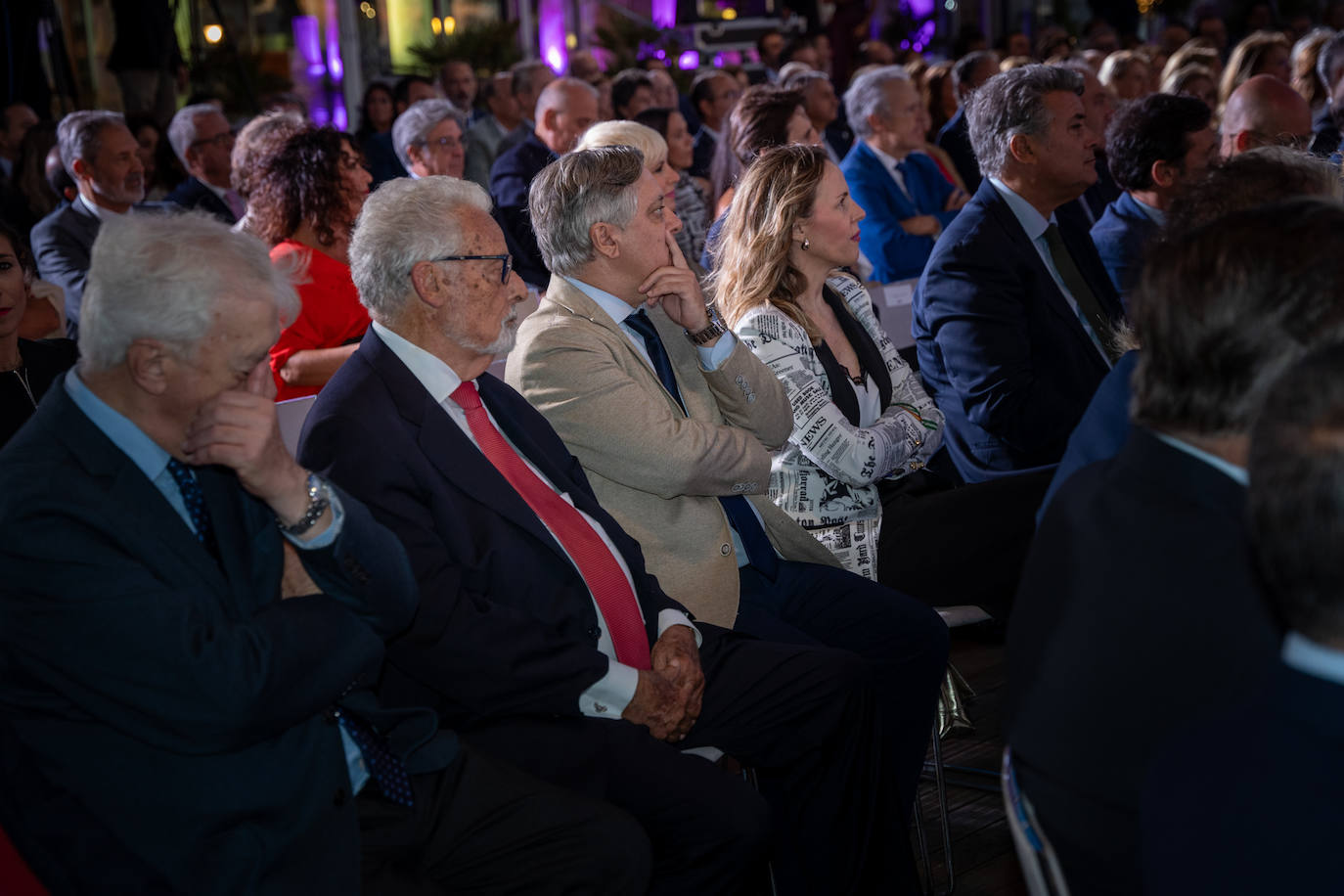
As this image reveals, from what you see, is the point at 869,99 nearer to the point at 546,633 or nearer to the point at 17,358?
the point at 17,358

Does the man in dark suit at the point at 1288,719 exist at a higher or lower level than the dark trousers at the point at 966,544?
higher

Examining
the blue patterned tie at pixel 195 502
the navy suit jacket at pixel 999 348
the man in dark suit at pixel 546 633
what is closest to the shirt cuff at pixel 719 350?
the man in dark suit at pixel 546 633

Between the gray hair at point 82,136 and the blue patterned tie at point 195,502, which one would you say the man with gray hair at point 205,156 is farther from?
the blue patterned tie at point 195,502

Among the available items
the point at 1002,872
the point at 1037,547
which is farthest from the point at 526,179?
the point at 1037,547

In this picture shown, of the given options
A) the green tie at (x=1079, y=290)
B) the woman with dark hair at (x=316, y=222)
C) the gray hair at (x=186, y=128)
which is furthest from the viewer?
the gray hair at (x=186, y=128)

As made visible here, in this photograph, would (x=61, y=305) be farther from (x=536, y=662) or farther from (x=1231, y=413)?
(x=1231, y=413)

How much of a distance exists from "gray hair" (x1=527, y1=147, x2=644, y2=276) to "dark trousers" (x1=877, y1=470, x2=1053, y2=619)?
0.91 metres

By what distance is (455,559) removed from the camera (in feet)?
6.61

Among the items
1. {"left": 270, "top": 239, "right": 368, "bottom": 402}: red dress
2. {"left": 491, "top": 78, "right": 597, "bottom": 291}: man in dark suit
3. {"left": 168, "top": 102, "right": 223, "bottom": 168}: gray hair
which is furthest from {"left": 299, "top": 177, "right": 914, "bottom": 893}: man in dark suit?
{"left": 168, "top": 102, "right": 223, "bottom": 168}: gray hair

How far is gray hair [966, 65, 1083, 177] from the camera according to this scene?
3459mm

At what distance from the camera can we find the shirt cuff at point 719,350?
101 inches

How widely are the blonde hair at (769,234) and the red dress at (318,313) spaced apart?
123 centimetres

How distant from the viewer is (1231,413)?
3.96 ft

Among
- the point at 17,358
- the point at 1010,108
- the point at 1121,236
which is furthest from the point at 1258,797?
the point at 1121,236
